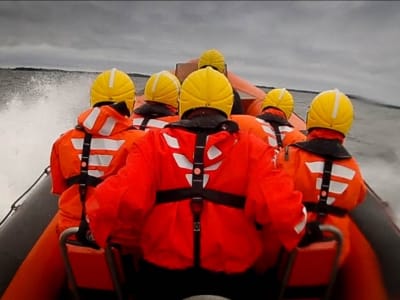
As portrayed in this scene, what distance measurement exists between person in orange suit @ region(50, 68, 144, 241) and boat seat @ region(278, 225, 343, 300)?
638mm

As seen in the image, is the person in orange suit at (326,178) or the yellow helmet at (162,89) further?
the yellow helmet at (162,89)

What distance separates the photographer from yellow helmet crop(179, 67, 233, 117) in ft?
4.92

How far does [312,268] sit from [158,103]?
131 cm

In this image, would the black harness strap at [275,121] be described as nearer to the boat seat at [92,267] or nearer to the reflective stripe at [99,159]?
the reflective stripe at [99,159]

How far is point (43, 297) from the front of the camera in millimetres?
1965

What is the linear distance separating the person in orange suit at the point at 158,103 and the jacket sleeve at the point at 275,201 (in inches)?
48.7

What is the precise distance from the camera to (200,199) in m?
1.36

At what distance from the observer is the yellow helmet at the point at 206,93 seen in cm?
150

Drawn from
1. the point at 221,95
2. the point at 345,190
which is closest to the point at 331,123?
the point at 345,190

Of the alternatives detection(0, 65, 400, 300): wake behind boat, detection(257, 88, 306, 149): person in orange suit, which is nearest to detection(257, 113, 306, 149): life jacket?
detection(257, 88, 306, 149): person in orange suit

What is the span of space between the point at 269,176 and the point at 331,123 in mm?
574

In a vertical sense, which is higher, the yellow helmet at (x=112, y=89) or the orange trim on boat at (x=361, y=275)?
the yellow helmet at (x=112, y=89)

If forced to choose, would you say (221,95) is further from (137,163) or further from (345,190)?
(345,190)

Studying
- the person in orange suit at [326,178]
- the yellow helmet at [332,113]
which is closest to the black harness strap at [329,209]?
the person in orange suit at [326,178]
